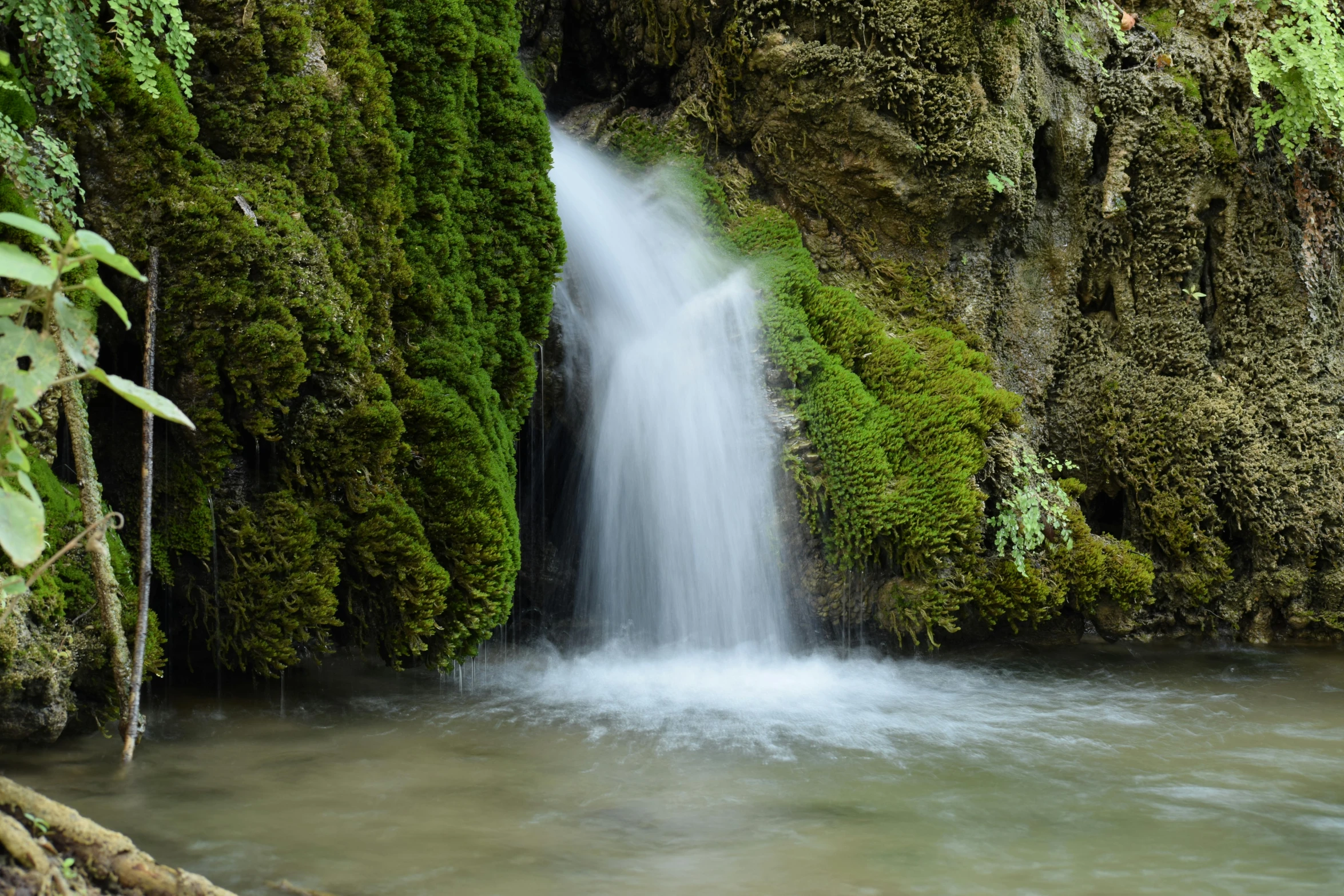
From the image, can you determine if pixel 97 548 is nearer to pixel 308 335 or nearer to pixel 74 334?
pixel 308 335

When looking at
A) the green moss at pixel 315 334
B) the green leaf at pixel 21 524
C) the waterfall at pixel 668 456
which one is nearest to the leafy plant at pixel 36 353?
the green leaf at pixel 21 524

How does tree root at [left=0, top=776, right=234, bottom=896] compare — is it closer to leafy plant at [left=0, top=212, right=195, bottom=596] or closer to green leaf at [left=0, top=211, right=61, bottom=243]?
leafy plant at [left=0, top=212, right=195, bottom=596]

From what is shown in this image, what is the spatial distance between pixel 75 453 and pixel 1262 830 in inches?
177

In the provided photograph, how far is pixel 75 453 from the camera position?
3.84m

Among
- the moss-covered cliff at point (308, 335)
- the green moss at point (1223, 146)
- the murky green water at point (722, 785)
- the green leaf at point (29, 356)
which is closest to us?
the green leaf at point (29, 356)

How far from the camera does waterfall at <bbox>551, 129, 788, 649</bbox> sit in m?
6.66

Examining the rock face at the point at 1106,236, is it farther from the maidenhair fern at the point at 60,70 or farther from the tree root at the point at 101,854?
the tree root at the point at 101,854

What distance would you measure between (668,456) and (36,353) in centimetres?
461

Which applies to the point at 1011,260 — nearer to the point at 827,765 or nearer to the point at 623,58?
the point at 623,58

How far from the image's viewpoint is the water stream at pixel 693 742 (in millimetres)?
3428

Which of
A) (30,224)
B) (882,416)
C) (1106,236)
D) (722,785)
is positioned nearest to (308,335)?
(30,224)

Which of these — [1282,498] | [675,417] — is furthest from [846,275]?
[1282,498]

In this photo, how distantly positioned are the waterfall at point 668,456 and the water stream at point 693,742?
18mm

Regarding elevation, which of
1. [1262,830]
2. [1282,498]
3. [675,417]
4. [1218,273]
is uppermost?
[1218,273]
